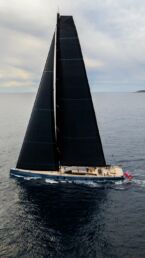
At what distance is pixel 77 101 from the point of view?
46656mm

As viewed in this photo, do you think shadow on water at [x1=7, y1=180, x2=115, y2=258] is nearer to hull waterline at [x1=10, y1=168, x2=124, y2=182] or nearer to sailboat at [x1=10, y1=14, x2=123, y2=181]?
hull waterline at [x1=10, y1=168, x2=124, y2=182]

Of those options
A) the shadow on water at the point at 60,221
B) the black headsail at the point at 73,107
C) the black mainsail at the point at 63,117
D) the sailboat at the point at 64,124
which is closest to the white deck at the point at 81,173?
the sailboat at the point at 64,124

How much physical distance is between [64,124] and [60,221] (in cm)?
1546

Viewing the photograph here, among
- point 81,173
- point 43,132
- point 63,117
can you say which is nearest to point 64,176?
point 81,173

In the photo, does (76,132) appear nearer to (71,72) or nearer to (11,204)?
(71,72)

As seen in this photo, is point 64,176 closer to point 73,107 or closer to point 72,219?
point 73,107

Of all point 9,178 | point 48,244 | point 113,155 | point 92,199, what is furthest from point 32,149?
point 113,155

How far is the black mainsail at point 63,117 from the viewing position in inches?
1799

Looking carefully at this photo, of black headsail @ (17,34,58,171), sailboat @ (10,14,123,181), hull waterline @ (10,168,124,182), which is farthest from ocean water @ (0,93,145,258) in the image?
black headsail @ (17,34,58,171)

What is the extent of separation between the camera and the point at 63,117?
47.5m

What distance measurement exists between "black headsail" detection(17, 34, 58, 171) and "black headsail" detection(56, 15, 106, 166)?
1.07m

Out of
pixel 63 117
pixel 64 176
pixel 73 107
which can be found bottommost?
pixel 64 176

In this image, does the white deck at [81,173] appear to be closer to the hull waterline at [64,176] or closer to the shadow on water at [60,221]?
the hull waterline at [64,176]

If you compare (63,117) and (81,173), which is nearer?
(63,117)
